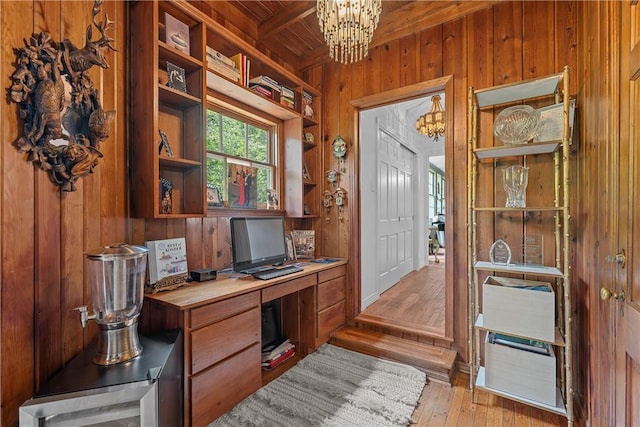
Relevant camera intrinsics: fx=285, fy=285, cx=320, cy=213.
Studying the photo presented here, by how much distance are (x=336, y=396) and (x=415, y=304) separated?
5.92 feet

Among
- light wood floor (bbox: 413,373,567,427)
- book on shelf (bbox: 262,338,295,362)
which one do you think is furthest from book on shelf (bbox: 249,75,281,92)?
light wood floor (bbox: 413,373,567,427)

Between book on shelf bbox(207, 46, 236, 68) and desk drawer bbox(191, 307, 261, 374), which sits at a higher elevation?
book on shelf bbox(207, 46, 236, 68)

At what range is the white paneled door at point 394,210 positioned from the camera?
387 centimetres

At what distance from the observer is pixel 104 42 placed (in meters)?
1.38

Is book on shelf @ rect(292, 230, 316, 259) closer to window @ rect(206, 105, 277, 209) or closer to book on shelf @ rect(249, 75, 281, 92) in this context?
window @ rect(206, 105, 277, 209)

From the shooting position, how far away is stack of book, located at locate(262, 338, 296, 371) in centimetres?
229

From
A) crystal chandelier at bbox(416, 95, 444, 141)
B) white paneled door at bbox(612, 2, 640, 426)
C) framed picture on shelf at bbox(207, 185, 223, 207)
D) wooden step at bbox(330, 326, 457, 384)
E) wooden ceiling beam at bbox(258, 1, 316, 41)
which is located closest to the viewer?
white paneled door at bbox(612, 2, 640, 426)

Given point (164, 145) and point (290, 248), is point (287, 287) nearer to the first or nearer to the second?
point (290, 248)

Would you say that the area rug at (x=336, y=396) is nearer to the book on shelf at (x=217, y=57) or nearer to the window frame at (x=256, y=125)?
the window frame at (x=256, y=125)

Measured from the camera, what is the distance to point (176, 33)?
72.3 inches

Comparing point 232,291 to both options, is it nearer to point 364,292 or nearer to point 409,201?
point 364,292

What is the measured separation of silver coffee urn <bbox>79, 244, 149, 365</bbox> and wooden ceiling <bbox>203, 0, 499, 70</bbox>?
6.78 feet

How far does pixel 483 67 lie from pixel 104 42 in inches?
98.2

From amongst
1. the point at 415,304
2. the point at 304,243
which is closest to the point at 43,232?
the point at 304,243
